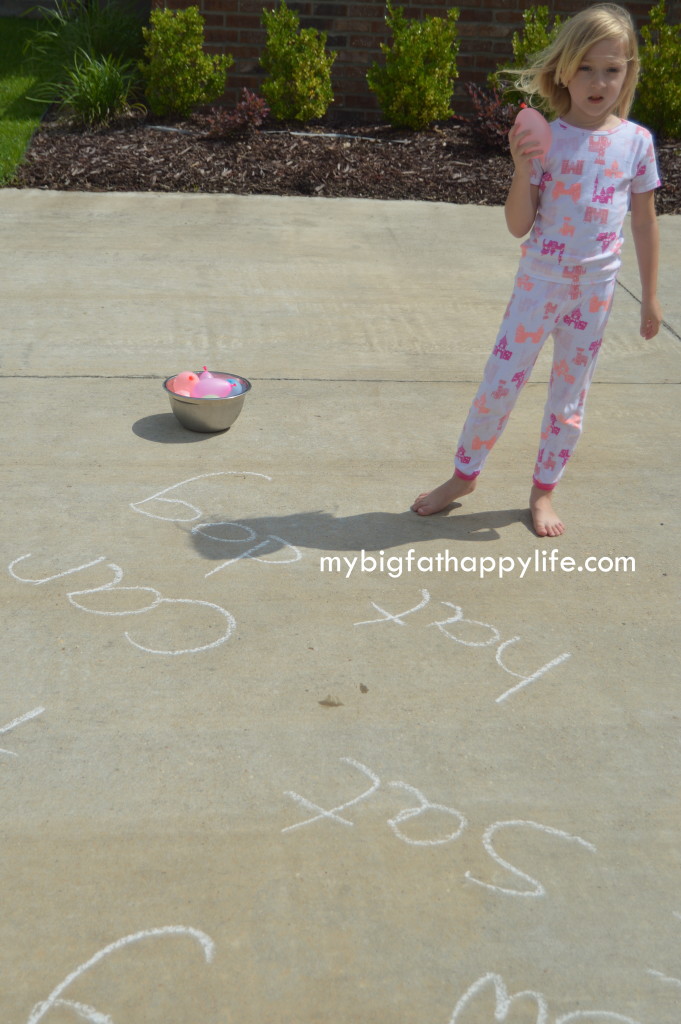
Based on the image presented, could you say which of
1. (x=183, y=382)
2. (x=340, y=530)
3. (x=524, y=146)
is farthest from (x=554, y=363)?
(x=183, y=382)

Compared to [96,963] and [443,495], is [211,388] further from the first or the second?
[96,963]

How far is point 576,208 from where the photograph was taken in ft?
10.2

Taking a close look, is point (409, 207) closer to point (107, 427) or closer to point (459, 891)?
point (107, 427)

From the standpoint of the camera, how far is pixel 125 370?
4.54 meters

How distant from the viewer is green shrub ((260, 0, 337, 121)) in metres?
8.08

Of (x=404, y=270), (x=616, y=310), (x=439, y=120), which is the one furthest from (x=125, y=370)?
(x=439, y=120)

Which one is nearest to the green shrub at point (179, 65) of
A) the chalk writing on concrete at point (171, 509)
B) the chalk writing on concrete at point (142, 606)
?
the chalk writing on concrete at point (171, 509)

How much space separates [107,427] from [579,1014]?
2799 millimetres

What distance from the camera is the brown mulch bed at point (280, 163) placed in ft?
23.5

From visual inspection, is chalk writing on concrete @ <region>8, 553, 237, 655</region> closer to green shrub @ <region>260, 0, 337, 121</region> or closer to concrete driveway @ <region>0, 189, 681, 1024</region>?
concrete driveway @ <region>0, 189, 681, 1024</region>

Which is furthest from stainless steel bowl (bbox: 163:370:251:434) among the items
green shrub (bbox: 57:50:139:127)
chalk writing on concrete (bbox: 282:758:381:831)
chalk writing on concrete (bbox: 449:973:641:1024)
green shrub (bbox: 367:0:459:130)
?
green shrub (bbox: 367:0:459:130)

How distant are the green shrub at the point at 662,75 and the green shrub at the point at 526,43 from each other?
29.2 inches

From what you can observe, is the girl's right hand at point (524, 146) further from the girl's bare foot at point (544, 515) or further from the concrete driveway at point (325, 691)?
the concrete driveway at point (325, 691)

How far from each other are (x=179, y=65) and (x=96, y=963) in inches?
294
